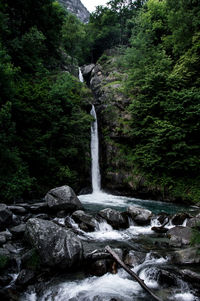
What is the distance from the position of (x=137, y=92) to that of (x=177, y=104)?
553 centimetres

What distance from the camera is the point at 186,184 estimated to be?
12.8 metres

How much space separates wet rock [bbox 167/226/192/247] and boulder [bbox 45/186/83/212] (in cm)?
455

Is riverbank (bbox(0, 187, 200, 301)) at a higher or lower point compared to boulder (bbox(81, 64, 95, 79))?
lower

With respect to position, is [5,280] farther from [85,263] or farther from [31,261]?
[85,263]

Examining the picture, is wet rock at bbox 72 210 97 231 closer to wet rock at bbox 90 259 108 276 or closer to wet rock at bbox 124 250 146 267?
wet rock at bbox 124 250 146 267

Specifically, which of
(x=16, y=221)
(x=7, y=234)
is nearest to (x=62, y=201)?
(x=16, y=221)

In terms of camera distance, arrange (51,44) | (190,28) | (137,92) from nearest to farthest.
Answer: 1. (190,28)
2. (137,92)
3. (51,44)

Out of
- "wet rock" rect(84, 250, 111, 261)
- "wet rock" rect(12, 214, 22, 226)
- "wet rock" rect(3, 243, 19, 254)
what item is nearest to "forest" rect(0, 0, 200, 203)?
"wet rock" rect(12, 214, 22, 226)

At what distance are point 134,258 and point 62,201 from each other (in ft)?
15.8

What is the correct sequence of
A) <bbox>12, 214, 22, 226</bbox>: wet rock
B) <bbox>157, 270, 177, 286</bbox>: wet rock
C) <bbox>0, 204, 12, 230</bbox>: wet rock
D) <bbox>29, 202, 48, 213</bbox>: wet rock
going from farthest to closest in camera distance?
<bbox>29, 202, 48, 213</bbox>: wet rock → <bbox>12, 214, 22, 226</bbox>: wet rock → <bbox>0, 204, 12, 230</bbox>: wet rock → <bbox>157, 270, 177, 286</bbox>: wet rock

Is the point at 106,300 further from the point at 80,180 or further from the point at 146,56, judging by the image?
the point at 146,56

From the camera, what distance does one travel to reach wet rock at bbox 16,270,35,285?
421 centimetres

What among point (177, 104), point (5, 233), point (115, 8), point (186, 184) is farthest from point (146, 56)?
point (115, 8)

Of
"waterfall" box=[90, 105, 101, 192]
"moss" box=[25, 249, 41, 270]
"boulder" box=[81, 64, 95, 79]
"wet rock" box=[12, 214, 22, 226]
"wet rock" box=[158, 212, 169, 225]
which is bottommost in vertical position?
"wet rock" box=[158, 212, 169, 225]
